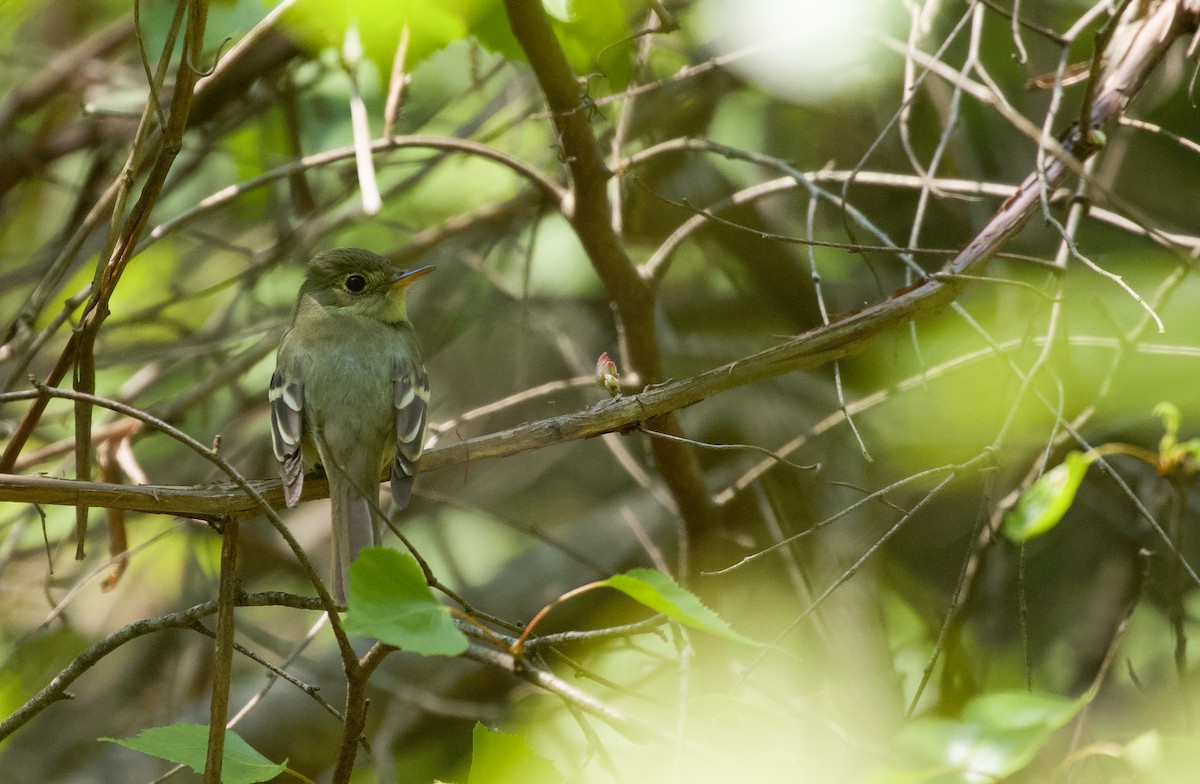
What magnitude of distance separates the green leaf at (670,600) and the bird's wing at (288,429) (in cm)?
153

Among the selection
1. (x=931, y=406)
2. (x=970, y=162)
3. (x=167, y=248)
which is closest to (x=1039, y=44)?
(x=970, y=162)

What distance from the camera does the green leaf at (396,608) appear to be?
161 centimetres

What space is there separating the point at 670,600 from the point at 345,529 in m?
1.73

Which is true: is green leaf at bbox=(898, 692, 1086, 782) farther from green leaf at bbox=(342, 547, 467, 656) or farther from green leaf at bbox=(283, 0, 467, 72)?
green leaf at bbox=(283, 0, 467, 72)

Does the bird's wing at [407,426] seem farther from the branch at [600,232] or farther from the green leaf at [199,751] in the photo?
the green leaf at [199,751]

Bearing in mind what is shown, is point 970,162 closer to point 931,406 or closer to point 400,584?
point 931,406

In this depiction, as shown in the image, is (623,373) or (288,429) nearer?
(288,429)

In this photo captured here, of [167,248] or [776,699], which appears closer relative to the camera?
[776,699]

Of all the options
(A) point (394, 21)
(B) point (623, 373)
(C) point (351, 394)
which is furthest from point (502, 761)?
(A) point (394, 21)

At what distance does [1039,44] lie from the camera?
4973mm

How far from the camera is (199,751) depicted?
2.12 metres

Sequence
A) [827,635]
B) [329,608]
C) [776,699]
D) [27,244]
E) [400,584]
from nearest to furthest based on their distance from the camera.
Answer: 1. [400,584]
2. [329,608]
3. [776,699]
4. [827,635]
5. [27,244]

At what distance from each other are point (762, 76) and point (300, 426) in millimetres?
2895

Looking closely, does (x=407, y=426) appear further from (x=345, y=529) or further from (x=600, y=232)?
(x=600, y=232)
